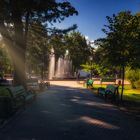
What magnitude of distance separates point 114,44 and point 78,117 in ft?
28.5

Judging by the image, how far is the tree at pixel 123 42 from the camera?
20109 millimetres

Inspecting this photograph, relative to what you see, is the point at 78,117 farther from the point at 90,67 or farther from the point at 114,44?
the point at 90,67

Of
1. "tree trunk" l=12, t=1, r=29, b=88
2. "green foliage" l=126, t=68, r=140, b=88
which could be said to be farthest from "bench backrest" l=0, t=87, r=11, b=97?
"green foliage" l=126, t=68, r=140, b=88

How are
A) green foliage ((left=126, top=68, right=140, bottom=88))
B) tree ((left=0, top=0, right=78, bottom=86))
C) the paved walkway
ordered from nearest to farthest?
the paved walkway
tree ((left=0, top=0, right=78, bottom=86))
green foliage ((left=126, top=68, right=140, bottom=88))

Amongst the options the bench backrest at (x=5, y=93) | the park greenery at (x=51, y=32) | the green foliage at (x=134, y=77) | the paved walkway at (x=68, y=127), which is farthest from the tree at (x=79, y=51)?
the paved walkway at (x=68, y=127)

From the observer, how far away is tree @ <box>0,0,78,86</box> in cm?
1983

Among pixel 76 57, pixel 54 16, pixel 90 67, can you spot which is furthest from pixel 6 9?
pixel 76 57

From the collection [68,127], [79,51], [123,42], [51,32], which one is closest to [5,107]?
[68,127]

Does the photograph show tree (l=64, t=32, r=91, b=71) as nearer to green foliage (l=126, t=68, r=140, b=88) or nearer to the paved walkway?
green foliage (l=126, t=68, r=140, b=88)

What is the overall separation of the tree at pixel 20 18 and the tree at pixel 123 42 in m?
3.98

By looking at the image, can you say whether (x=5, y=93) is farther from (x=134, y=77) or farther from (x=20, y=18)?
(x=134, y=77)

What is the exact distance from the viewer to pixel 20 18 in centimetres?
2281

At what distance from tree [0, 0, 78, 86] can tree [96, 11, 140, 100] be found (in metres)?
3.98

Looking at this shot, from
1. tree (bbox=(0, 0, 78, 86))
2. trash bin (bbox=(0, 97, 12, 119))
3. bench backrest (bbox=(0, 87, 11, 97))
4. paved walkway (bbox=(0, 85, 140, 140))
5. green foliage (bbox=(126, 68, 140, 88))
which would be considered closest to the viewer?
paved walkway (bbox=(0, 85, 140, 140))
